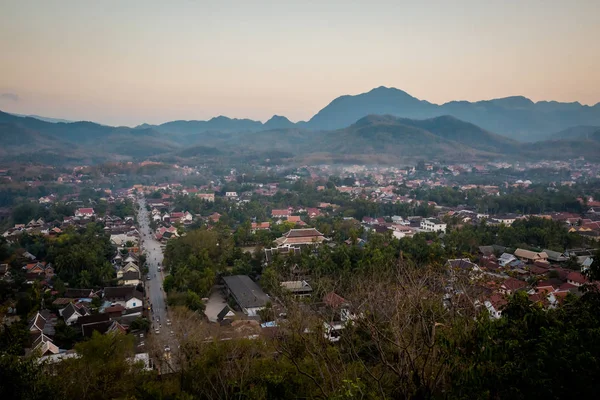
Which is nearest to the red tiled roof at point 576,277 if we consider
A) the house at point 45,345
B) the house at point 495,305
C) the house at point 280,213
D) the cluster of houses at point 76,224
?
the house at point 495,305

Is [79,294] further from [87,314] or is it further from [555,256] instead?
[555,256]

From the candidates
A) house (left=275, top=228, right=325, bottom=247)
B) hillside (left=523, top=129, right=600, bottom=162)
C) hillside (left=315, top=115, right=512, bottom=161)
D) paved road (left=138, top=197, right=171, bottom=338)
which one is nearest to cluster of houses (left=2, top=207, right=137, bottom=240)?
paved road (left=138, top=197, right=171, bottom=338)

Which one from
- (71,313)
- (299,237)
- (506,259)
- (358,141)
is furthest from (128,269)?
(358,141)

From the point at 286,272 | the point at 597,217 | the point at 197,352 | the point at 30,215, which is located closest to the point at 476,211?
the point at 597,217

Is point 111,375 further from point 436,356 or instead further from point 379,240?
point 379,240

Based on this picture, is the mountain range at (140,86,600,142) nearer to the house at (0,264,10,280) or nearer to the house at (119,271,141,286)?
the house at (119,271,141,286)

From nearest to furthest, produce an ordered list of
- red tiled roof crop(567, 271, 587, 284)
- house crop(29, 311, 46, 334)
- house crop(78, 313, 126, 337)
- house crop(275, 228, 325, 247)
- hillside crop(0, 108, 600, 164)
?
house crop(29, 311, 46, 334) < house crop(78, 313, 126, 337) < red tiled roof crop(567, 271, 587, 284) < house crop(275, 228, 325, 247) < hillside crop(0, 108, 600, 164)

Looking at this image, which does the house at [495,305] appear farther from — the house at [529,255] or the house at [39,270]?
the house at [39,270]
